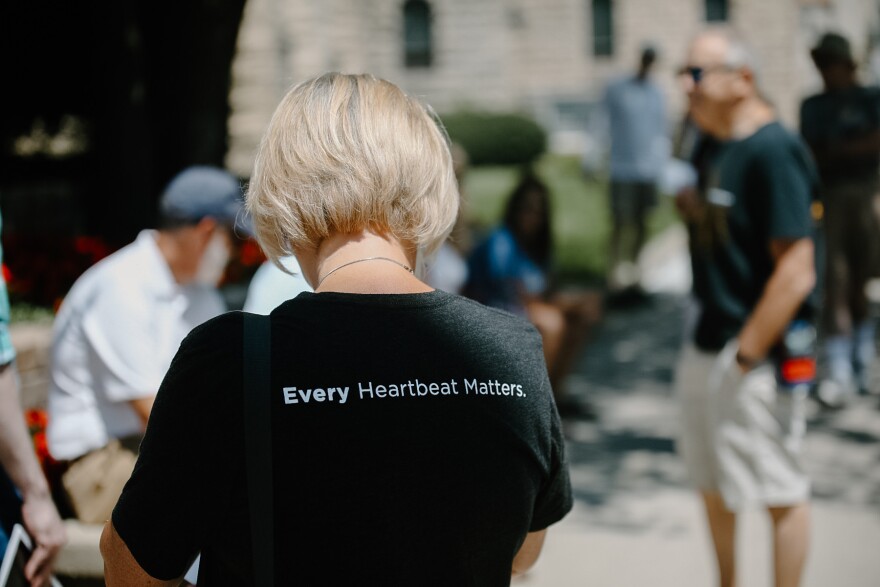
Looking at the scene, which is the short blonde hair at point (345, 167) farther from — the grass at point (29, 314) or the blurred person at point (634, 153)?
the blurred person at point (634, 153)

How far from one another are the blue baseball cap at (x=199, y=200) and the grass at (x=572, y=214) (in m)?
3.56

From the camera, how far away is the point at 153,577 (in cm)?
156

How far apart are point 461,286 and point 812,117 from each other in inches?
112

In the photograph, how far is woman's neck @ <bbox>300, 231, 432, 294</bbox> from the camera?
5.37ft

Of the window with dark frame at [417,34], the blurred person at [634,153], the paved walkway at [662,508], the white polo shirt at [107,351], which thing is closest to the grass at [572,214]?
the blurred person at [634,153]

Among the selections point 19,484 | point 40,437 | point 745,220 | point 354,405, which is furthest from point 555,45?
point 354,405

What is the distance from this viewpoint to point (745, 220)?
3.55 meters

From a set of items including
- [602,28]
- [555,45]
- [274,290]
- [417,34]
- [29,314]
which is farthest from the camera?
[417,34]

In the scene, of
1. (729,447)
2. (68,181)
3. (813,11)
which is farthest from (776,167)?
(813,11)

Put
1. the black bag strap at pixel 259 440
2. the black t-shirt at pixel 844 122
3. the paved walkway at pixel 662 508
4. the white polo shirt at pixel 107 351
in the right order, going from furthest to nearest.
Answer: the black t-shirt at pixel 844 122, the paved walkway at pixel 662 508, the white polo shirt at pixel 107 351, the black bag strap at pixel 259 440

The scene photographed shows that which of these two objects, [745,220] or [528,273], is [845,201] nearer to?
[528,273]

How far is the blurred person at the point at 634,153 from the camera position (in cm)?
1039

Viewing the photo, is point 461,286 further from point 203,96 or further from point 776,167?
point 203,96

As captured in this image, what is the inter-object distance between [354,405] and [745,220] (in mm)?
2377
